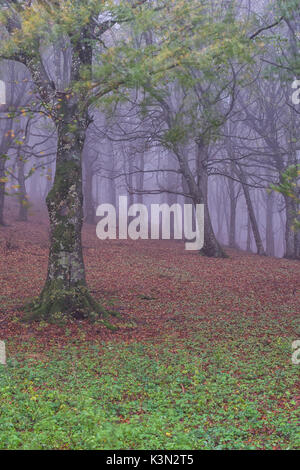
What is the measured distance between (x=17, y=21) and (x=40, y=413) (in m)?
9.23

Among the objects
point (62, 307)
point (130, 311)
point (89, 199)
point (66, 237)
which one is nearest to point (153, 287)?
point (130, 311)

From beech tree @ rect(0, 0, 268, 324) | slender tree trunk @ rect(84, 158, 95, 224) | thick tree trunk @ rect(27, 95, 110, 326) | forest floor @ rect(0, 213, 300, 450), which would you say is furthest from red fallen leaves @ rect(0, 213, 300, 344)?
slender tree trunk @ rect(84, 158, 95, 224)

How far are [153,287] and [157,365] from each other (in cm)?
602

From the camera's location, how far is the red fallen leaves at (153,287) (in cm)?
1028

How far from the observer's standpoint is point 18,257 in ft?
54.4

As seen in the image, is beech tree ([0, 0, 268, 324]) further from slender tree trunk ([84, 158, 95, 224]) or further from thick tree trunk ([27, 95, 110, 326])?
slender tree trunk ([84, 158, 95, 224])

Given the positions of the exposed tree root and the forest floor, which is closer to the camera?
the forest floor

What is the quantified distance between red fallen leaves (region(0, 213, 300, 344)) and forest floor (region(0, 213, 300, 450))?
50 mm

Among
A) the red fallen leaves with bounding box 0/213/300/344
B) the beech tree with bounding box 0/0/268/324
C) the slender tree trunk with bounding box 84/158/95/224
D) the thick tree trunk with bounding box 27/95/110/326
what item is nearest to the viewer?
the beech tree with bounding box 0/0/268/324

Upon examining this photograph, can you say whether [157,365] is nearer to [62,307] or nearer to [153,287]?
[62,307]

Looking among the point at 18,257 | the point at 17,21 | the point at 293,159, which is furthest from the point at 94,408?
the point at 293,159

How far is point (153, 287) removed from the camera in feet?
46.3

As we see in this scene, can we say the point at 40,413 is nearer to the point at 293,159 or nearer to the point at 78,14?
the point at 78,14

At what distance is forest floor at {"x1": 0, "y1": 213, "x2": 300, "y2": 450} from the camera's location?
5.36 m
